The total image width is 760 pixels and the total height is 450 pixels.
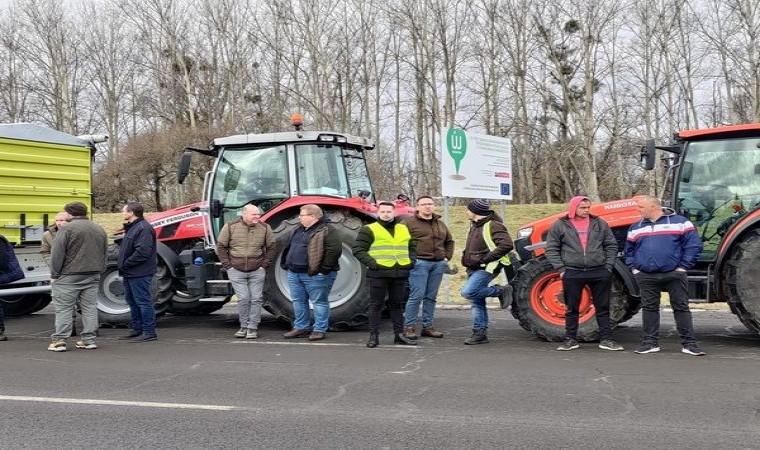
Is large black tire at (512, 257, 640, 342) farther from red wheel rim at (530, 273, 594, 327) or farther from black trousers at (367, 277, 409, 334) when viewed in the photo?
black trousers at (367, 277, 409, 334)

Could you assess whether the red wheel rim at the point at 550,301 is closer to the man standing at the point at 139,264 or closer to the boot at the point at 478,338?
the boot at the point at 478,338

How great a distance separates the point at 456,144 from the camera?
40.1 feet

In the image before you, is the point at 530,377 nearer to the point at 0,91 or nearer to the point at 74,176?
the point at 74,176

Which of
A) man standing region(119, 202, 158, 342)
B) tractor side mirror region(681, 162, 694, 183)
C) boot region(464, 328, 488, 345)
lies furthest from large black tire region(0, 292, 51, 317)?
tractor side mirror region(681, 162, 694, 183)

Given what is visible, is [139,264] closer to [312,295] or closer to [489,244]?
[312,295]

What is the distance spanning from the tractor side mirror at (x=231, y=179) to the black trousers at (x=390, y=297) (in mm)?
2803

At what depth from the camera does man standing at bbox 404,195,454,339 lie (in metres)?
8.20

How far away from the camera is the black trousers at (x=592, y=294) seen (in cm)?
739

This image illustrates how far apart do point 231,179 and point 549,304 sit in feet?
15.1

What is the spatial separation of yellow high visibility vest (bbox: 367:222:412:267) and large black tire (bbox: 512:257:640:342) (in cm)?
134

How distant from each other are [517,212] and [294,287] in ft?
56.3

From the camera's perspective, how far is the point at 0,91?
42156mm

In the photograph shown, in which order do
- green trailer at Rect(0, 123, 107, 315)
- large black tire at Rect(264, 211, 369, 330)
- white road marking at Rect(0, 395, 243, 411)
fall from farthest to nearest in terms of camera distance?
green trailer at Rect(0, 123, 107, 315) < large black tire at Rect(264, 211, 369, 330) < white road marking at Rect(0, 395, 243, 411)

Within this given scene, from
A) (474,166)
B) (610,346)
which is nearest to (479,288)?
(610,346)
